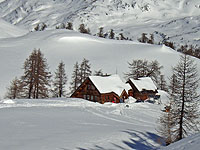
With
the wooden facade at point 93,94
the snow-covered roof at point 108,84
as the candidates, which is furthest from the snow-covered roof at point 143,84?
the wooden facade at point 93,94

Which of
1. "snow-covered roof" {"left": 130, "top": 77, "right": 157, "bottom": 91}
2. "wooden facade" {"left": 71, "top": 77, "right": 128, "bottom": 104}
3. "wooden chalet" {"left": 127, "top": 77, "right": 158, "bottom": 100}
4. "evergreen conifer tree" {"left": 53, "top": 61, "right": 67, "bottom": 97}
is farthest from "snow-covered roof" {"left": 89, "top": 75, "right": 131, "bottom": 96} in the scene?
"evergreen conifer tree" {"left": 53, "top": 61, "right": 67, "bottom": 97}

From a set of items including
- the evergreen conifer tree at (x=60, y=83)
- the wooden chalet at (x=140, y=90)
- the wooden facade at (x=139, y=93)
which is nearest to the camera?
the evergreen conifer tree at (x=60, y=83)

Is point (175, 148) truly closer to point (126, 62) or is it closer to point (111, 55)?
point (126, 62)

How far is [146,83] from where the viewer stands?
187 feet

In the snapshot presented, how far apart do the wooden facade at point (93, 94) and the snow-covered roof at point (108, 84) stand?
0.62 meters

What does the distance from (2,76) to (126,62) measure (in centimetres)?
4210

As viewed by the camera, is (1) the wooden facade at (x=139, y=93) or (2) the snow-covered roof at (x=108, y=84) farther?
(1) the wooden facade at (x=139, y=93)

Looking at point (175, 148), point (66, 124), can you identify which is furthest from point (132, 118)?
A: point (175, 148)

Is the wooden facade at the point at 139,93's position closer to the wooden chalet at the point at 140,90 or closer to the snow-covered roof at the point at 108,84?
the wooden chalet at the point at 140,90

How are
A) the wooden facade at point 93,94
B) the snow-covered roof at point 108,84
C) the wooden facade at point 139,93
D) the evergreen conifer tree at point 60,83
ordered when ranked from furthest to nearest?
the wooden facade at point 139,93 < the evergreen conifer tree at point 60,83 < the snow-covered roof at point 108,84 < the wooden facade at point 93,94

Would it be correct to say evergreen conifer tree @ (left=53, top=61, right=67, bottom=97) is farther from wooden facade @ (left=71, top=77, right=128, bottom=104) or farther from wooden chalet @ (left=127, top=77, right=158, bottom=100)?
wooden chalet @ (left=127, top=77, right=158, bottom=100)

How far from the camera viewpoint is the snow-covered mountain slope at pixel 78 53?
77688mm

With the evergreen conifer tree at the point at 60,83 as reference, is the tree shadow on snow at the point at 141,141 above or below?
below

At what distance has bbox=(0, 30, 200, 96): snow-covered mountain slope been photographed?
77688mm
